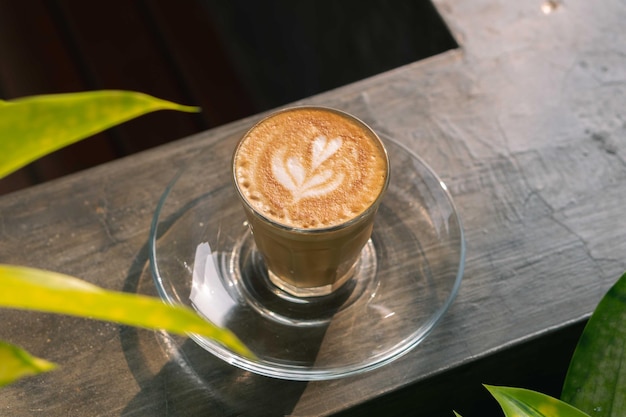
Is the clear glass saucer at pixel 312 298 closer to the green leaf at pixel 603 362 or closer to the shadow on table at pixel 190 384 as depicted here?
the shadow on table at pixel 190 384

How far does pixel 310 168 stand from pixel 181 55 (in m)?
0.66

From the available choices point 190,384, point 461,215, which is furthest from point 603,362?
point 190,384

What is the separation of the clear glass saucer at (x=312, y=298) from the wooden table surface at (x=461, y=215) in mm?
22

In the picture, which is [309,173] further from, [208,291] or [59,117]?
[59,117]

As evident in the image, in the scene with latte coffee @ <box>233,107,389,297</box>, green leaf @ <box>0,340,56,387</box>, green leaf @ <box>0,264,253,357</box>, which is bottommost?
latte coffee @ <box>233,107,389,297</box>

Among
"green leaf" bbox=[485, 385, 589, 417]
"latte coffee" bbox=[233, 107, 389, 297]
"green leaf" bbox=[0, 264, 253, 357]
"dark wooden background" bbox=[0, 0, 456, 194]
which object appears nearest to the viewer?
"green leaf" bbox=[0, 264, 253, 357]

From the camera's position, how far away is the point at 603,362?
0.58 meters

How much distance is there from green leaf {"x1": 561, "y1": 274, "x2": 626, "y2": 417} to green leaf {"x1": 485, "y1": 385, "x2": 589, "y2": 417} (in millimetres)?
86

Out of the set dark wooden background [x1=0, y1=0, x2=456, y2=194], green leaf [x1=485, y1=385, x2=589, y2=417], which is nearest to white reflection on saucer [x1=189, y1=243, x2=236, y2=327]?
green leaf [x1=485, y1=385, x2=589, y2=417]

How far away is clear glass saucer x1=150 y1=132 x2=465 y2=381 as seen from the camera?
0.64 m

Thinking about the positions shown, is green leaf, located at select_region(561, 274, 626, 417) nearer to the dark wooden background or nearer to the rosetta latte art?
the rosetta latte art

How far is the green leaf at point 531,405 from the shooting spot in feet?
1.61

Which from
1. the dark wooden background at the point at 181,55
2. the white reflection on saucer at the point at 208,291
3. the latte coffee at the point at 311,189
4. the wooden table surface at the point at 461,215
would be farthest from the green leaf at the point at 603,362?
the dark wooden background at the point at 181,55

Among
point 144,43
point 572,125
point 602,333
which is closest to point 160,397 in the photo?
point 602,333
